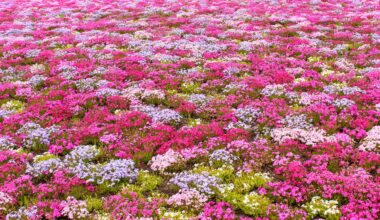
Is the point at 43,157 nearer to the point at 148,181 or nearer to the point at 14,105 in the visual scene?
the point at 148,181

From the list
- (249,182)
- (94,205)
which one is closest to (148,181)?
(94,205)

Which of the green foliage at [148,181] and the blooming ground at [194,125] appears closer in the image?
the blooming ground at [194,125]

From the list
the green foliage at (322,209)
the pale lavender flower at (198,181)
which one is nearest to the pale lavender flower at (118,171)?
the pale lavender flower at (198,181)

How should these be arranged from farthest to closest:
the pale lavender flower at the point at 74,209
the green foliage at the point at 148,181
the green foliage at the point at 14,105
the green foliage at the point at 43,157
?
1. the green foliage at the point at 14,105
2. the green foliage at the point at 43,157
3. the green foliage at the point at 148,181
4. the pale lavender flower at the point at 74,209

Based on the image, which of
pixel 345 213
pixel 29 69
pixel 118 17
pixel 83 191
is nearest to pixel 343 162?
pixel 345 213

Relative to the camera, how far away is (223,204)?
966cm

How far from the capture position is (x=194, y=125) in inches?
565

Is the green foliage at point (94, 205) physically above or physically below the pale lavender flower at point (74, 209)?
below

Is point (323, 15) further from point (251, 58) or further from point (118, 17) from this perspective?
point (118, 17)

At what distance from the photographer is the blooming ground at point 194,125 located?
9.79 meters

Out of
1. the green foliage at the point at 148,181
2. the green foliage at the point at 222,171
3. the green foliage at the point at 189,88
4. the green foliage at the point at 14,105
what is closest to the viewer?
the green foliage at the point at 148,181

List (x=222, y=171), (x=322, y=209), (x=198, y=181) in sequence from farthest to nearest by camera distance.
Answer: (x=222, y=171) → (x=198, y=181) → (x=322, y=209)

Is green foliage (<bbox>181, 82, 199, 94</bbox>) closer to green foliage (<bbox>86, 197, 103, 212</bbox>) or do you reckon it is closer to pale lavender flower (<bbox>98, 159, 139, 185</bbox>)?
pale lavender flower (<bbox>98, 159, 139, 185</bbox>)

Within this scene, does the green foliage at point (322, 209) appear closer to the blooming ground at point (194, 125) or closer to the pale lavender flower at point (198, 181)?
the blooming ground at point (194, 125)
